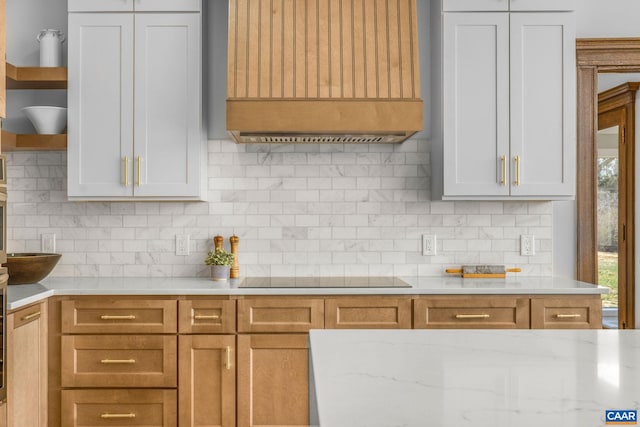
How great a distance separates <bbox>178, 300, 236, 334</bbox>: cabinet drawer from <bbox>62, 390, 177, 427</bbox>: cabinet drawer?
Result: 0.35 m

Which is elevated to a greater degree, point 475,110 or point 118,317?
point 475,110

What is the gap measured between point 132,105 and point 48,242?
3.52 feet

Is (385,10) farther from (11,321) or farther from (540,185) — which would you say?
(11,321)

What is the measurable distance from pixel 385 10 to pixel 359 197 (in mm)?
1122

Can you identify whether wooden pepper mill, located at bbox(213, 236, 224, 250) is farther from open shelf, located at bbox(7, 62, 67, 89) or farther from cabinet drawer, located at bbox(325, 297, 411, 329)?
open shelf, located at bbox(7, 62, 67, 89)

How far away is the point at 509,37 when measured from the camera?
3.03 metres

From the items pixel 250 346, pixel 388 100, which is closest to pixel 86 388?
pixel 250 346

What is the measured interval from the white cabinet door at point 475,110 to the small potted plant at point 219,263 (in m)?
1.33

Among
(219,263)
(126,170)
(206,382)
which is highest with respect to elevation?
(126,170)

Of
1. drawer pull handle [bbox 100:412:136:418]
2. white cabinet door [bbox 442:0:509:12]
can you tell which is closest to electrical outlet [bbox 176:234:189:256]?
drawer pull handle [bbox 100:412:136:418]

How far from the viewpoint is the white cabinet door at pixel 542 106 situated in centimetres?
302

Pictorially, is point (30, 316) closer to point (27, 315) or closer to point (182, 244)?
point (27, 315)

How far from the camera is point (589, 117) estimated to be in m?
3.36

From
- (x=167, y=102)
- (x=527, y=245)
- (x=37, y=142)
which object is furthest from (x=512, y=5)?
(x=37, y=142)
